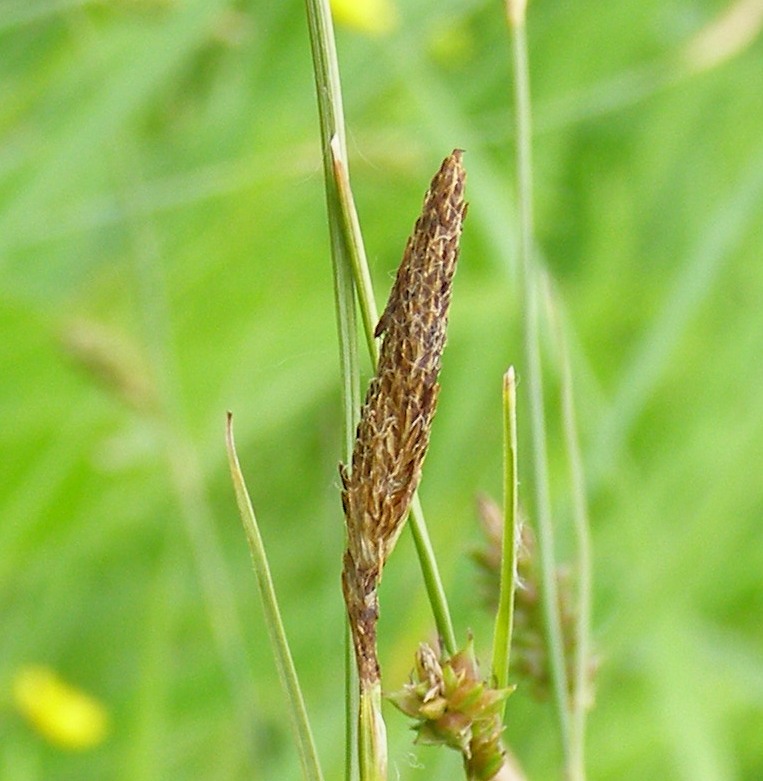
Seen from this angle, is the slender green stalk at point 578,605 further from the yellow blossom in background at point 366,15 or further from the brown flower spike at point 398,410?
the yellow blossom in background at point 366,15

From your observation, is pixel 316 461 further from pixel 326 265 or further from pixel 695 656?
pixel 695 656

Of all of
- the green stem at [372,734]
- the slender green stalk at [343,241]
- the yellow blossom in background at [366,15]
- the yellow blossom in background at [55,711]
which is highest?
the yellow blossom in background at [366,15]

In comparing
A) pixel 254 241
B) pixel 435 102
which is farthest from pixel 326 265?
pixel 435 102

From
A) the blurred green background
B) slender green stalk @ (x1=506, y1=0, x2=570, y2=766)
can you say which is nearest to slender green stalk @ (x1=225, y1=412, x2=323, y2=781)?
slender green stalk @ (x1=506, y1=0, x2=570, y2=766)

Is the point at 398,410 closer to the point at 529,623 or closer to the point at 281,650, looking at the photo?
the point at 281,650

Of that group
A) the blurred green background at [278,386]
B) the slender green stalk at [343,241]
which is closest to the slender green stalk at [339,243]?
the slender green stalk at [343,241]

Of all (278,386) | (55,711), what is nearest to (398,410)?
(55,711)
